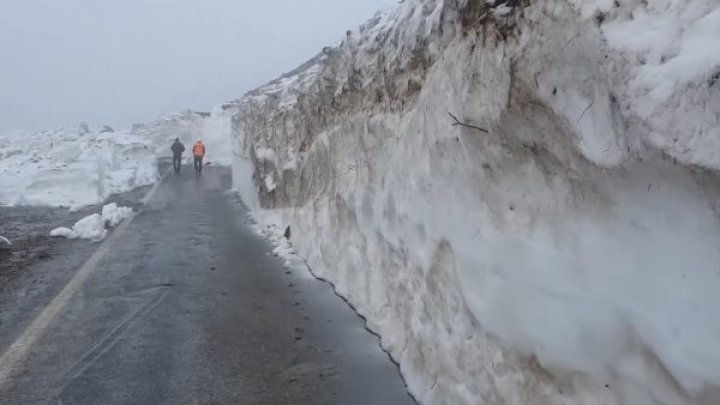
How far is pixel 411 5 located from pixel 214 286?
4.23 m

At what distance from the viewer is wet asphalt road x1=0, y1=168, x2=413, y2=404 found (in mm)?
4758

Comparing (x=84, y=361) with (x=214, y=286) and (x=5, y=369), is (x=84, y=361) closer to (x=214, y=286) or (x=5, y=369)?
(x=5, y=369)

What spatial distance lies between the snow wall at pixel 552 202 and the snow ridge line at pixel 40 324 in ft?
9.99

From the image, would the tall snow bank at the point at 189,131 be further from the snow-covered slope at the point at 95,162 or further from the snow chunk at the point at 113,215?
the snow chunk at the point at 113,215

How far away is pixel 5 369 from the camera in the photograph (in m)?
5.06

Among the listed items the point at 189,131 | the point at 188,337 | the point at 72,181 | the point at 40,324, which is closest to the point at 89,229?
the point at 40,324

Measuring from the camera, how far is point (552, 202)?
3186 millimetres

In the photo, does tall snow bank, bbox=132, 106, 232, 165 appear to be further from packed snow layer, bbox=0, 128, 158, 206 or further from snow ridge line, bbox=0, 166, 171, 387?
snow ridge line, bbox=0, 166, 171, 387

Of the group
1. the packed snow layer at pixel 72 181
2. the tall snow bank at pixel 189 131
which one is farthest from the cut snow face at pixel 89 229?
the tall snow bank at pixel 189 131

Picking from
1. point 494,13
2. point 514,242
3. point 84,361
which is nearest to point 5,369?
point 84,361

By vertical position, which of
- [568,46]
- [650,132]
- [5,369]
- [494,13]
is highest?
[494,13]

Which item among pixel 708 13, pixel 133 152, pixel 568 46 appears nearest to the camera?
pixel 708 13

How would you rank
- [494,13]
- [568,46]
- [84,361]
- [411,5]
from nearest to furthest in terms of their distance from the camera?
[568,46] → [494,13] → [84,361] → [411,5]

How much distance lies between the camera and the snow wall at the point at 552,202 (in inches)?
92.1
